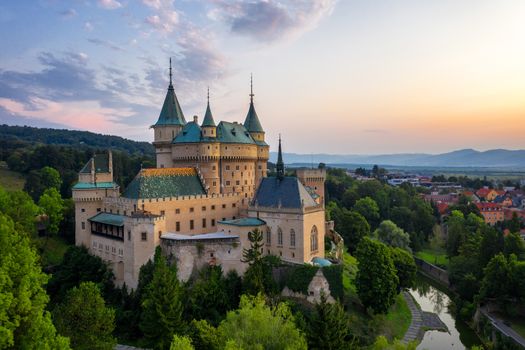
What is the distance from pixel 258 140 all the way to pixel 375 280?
27.9 metres

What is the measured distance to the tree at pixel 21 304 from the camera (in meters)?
20.1

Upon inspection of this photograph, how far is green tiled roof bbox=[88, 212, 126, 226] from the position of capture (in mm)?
46272

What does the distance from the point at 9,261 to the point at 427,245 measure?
81345mm


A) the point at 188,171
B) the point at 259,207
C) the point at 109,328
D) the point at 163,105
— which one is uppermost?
the point at 163,105

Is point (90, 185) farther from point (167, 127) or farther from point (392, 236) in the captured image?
point (392, 236)

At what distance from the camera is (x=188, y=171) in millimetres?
53625

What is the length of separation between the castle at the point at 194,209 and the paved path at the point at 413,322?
11724 millimetres

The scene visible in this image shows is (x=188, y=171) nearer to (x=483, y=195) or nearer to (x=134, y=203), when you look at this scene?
(x=134, y=203)

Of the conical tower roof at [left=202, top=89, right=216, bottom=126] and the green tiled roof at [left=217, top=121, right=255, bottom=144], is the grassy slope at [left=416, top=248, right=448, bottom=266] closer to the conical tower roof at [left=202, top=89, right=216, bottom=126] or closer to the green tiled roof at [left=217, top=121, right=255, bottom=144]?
the green tiled roof at [left=217, top=121, right=255, bottom=144]

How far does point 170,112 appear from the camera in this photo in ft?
199

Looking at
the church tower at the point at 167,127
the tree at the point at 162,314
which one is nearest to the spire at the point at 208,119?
the church tower at the point at 167,127

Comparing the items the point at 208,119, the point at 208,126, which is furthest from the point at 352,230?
the point at 208,119

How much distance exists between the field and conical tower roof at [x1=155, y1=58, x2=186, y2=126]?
42.1 meters

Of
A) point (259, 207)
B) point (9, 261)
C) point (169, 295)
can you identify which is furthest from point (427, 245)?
point (9, 261)
